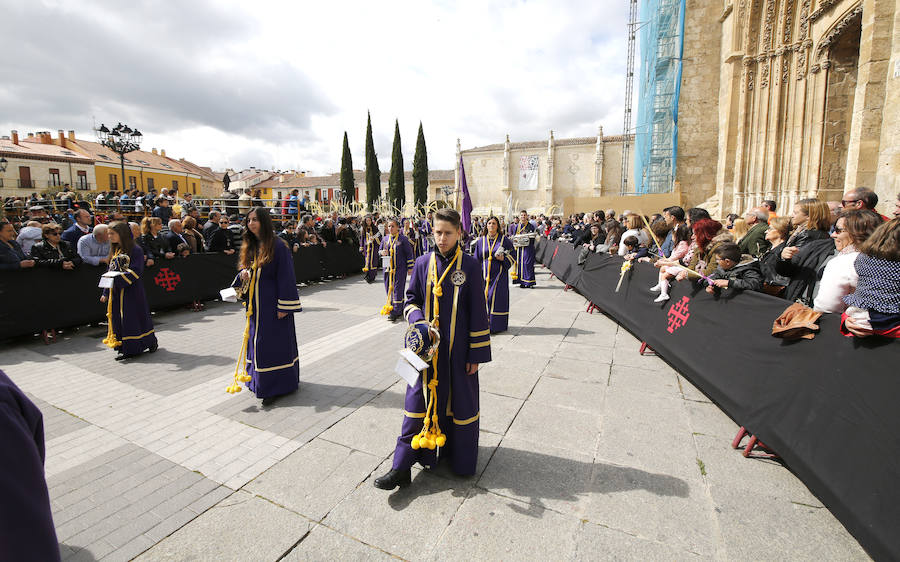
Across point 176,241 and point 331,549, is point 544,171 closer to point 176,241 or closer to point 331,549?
point 176,241

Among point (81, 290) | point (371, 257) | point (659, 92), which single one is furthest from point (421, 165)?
point (81, 290)

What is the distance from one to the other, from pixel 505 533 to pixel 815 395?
2.33 meters

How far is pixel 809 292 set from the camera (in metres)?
4.04

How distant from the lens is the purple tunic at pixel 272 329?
4.47 meters

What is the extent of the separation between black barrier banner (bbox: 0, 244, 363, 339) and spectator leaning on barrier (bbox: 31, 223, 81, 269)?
0.39 ft

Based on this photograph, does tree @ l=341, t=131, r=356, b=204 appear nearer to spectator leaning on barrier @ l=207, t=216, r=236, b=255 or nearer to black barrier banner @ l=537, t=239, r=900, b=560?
spectator leaning on barrier @ l=207, t=216, r=236, b=255

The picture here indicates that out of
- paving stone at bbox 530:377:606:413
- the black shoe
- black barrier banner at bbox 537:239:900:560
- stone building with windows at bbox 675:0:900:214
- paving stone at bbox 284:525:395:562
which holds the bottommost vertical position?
paving stone at bbox 530:377:606:413

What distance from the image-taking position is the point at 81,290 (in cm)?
732

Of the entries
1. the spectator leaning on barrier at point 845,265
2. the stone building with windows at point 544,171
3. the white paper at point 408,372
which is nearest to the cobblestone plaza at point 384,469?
the white paper at point 408,372

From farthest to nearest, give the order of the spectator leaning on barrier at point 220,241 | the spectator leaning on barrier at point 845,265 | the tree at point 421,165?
the tree at point 421,165, the spectator leaning on barrier at point 220,241, the spectator leaning on barrier at point 845,265

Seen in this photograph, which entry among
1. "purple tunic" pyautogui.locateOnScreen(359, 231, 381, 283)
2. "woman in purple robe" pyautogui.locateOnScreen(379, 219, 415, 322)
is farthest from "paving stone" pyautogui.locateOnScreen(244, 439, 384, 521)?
"purple tunic" pyautogui.locateOnScreen(359, 231, 381, 283)

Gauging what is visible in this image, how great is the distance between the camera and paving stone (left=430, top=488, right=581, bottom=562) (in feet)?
8.17

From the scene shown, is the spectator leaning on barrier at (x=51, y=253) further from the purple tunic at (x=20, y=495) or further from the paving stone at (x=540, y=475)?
the purple tunic at (x=20, y=495)

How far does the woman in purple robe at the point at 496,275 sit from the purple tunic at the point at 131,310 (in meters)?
5.14
